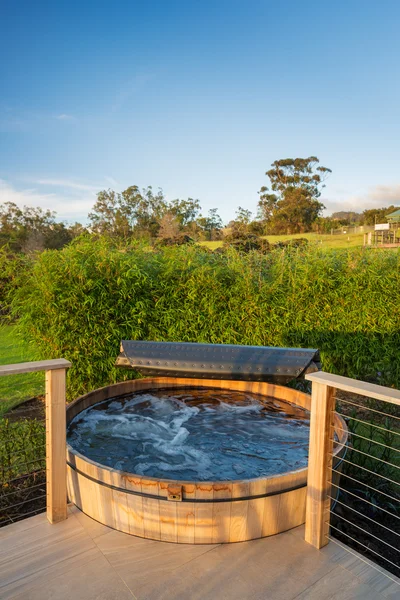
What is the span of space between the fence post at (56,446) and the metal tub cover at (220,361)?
1419 millimetres

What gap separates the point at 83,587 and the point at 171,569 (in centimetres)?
37

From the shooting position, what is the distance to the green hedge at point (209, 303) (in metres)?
4.23

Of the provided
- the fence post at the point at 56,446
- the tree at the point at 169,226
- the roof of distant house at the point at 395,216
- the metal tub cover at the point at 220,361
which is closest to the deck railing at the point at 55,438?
the fence post at the point at 56,446

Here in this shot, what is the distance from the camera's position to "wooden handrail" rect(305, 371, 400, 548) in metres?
1.75

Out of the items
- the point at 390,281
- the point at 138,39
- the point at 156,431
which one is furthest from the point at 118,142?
the point at 156,431

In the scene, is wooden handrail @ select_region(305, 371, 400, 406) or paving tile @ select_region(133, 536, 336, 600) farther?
paving tile @ select_region(133, 536, 336, 600)

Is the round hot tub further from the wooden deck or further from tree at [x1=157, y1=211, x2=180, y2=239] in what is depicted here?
tree at [x1=157, y1=211, x2=180, y2=239]

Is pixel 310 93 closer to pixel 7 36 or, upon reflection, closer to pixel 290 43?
pixel 290 43

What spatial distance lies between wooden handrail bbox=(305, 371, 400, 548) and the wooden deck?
0.35 ft

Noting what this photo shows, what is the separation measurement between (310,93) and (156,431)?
520 inches

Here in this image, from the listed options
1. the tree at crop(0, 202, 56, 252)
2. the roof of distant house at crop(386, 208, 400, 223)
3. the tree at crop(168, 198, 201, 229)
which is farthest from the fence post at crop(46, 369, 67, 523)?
the roof of distant house at crop(386, 208, 400, 223)

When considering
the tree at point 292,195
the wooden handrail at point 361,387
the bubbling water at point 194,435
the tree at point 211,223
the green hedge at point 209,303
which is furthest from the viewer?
the tree at point 292,195

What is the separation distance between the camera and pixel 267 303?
4.66 metres

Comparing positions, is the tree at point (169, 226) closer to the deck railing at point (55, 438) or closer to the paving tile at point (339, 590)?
the deck railing at point (55, 438)
